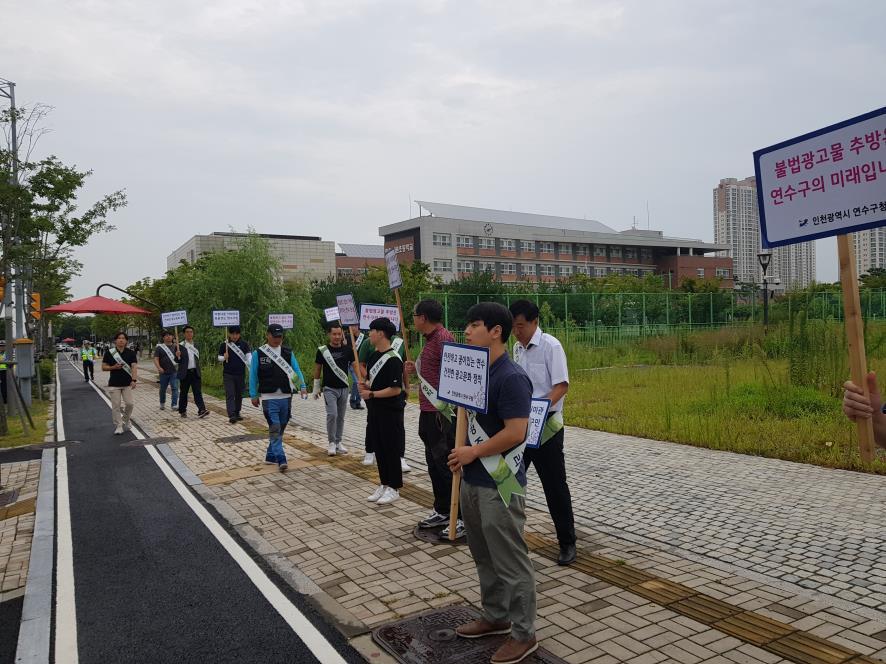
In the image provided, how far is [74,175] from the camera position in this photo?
53.3 ft

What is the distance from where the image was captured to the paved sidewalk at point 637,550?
12.8 feet

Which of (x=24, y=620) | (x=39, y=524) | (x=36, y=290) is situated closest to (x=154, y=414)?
(x=39, y=524)

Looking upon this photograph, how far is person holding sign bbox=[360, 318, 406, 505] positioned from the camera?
22.7 ft

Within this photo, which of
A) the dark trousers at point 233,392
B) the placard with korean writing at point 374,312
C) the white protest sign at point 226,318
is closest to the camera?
the placard with korean writing at point 374,312

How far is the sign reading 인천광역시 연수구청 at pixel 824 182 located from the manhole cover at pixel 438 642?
2.69 meters

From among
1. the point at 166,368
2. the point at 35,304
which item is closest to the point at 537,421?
the point at 166,368

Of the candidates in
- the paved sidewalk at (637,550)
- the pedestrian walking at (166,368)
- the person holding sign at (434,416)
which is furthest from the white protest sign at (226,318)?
the person holding sign at (434,416)

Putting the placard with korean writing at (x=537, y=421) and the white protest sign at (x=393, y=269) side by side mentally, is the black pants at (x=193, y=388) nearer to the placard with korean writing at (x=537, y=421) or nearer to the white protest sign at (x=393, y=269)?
the white protest sign at (x=393, y=269)

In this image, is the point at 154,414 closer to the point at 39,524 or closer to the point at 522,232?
the point at 39,524

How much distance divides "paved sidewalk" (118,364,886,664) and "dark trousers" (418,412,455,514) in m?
0.44

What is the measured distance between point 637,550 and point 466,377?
2591 millimetres

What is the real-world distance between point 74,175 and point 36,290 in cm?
1289

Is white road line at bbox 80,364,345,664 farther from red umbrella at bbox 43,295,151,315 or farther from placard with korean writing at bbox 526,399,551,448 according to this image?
red umbrella at bbox 43,295,151,315

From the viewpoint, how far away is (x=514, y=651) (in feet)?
11.8
